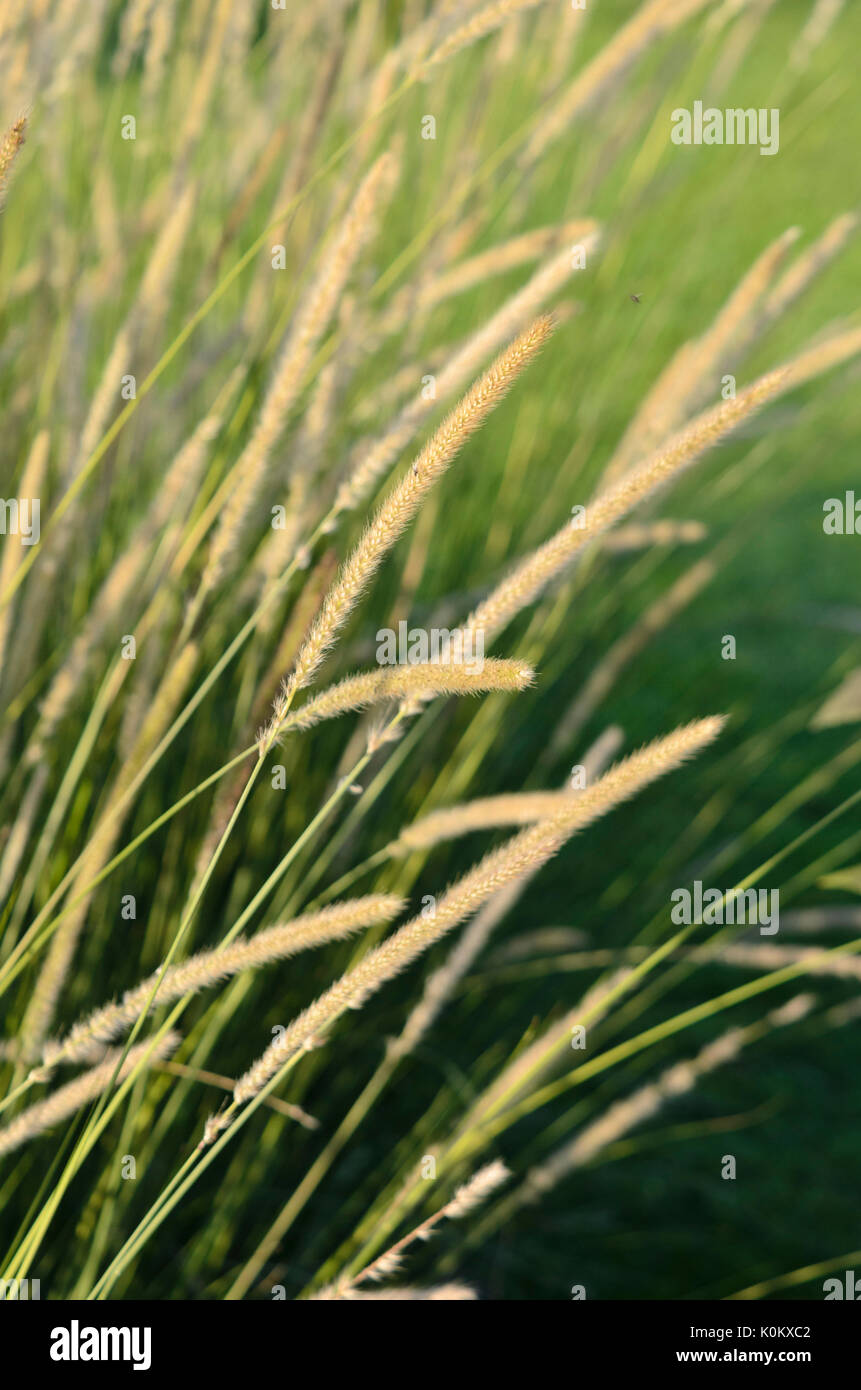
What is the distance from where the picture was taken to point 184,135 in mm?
1137

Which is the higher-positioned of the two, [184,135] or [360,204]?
[184,135]

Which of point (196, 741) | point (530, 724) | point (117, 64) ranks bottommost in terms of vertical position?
point (196, 741)

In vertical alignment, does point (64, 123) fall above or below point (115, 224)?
above

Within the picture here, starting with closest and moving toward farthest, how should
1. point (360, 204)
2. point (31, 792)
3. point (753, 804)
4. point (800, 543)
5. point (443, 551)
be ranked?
point (360, 204)
point (31, 792)
point (443, 551)
point (753, 804)
point (800, 543)

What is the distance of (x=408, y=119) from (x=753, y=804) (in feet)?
3.95

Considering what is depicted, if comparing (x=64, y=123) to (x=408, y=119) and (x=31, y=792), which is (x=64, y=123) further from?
(x=31, y=792)

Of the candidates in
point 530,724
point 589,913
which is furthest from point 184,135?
point 589,913

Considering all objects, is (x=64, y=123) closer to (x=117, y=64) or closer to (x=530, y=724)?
(x=117, y=64)

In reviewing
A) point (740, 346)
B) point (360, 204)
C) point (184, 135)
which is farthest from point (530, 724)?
point (360, 204)

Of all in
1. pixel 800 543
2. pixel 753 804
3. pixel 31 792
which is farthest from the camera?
pixel 800 543

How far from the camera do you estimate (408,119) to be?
1.45 meters

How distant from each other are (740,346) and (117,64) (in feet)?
2.48

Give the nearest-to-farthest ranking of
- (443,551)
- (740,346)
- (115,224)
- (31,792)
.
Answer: (31,792) < (740,346) < (115,224) < (443,551)

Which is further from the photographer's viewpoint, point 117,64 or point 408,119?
point 408,119
